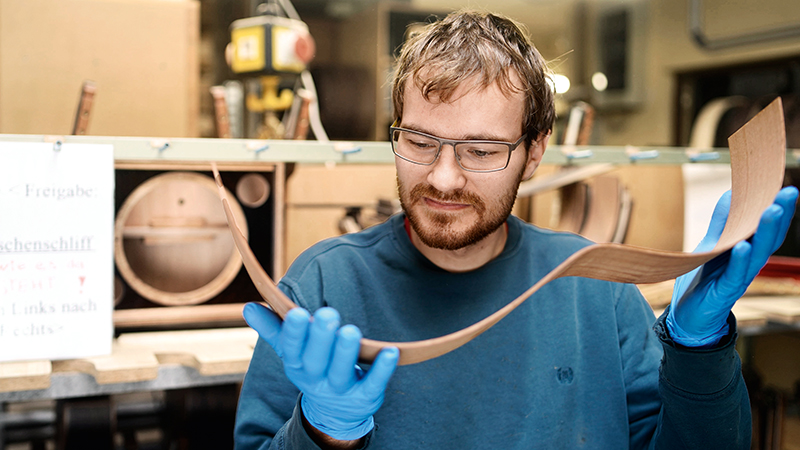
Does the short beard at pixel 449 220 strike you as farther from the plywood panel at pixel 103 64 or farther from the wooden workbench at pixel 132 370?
the plywood panel at pixel 103 64

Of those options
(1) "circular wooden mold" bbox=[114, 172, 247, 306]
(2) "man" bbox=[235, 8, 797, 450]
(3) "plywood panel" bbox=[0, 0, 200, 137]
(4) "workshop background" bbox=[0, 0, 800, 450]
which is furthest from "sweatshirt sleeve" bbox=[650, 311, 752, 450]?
(3) "plywood panel" bbox=[0, 0, 200, 137]

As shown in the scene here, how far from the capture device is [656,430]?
936mm

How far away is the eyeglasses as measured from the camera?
2.87 ft

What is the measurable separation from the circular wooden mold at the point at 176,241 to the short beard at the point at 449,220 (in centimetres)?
55

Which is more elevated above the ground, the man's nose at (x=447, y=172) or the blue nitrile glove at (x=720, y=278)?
the man's nose at (x=447, y=172)

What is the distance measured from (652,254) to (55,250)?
926mm

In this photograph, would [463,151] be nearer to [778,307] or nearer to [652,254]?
[652,254]

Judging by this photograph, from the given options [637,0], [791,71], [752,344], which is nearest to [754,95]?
[791,71]

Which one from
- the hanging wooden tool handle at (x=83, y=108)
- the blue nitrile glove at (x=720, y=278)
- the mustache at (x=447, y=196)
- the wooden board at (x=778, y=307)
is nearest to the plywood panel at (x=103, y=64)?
the hanging wooden tool handle at (x=83, y=108)

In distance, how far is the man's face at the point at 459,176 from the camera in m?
0.87

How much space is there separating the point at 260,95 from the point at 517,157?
1.34m

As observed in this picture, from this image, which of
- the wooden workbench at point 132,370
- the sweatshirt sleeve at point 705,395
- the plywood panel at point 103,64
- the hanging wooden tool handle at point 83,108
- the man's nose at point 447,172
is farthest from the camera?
the plywood panel at point 103,64

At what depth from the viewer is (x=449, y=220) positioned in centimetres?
90

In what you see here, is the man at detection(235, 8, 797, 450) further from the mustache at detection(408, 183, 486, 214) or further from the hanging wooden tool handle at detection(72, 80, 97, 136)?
the hanging wooden tool handle at detection(72, 80, 97, 136)
